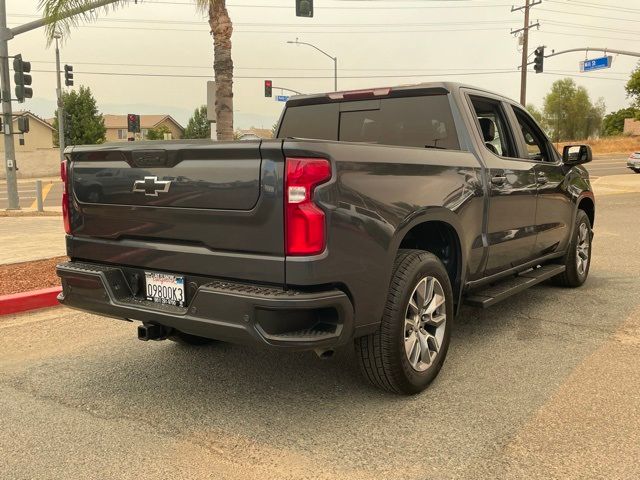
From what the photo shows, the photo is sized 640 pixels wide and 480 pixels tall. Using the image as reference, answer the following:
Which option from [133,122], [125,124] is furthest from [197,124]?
[133,122]

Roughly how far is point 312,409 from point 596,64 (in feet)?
104

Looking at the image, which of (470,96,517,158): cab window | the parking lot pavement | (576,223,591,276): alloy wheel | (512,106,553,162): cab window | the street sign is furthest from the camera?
the street sign

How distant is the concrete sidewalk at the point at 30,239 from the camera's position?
8117 millimetres

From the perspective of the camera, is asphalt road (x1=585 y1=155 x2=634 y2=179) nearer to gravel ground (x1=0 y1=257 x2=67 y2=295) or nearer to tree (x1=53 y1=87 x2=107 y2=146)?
gravel ground (x1=0 y1=257 x2=67 y2=295)

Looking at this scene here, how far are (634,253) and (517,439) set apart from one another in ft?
21.9

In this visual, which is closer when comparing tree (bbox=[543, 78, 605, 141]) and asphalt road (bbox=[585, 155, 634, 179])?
asphalt road (bbox=[585, 155, 634, 179])

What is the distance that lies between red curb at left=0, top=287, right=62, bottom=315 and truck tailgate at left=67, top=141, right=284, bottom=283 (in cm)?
231

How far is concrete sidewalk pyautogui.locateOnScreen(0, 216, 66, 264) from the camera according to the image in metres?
8.12

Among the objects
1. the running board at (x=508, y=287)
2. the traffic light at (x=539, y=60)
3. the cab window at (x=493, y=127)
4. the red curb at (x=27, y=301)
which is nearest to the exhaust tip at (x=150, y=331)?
the running board at (x=508, y=287)

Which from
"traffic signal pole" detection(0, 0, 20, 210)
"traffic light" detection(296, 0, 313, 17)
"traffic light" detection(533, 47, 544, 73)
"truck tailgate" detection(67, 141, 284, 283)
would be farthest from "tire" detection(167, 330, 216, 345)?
"traffic light" detection(533, 47, 544, 73)

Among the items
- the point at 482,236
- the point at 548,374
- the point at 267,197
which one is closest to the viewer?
the point at 267,197

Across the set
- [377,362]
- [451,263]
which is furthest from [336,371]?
[451,263]

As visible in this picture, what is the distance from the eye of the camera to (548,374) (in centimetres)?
388

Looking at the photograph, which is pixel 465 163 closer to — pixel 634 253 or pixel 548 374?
pixel 548 374
